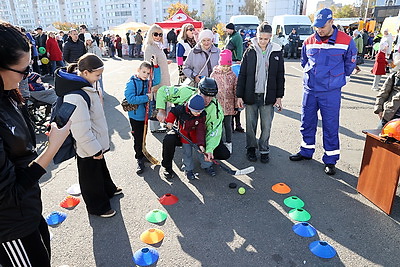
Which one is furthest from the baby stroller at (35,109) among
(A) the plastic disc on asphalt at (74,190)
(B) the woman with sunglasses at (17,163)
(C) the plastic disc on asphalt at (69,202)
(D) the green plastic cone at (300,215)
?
(D) the green plastic cone at (300,215)

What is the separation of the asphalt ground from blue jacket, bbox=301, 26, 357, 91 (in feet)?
4.21

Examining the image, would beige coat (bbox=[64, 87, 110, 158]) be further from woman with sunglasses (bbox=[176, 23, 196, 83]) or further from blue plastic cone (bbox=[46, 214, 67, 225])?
woman with sunglasses (bbox=[176, 23, 196, 83])

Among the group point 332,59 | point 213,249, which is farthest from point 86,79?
point 332,59

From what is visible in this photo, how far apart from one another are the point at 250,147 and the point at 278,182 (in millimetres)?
856

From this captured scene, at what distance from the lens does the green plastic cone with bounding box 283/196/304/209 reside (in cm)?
341

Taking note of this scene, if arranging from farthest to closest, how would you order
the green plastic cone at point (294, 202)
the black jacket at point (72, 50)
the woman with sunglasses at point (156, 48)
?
the black jacket at point (72, 50), the woman with sunglasses at point (156, 48), the green plastic cone at point (294, 202)

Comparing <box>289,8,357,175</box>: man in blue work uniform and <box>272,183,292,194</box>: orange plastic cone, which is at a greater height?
<box>289,8,357,175</box>: man in blue work uniform

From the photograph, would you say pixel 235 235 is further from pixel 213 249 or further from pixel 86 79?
pixel 86 79

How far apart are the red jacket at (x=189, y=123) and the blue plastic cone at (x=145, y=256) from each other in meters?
1.64

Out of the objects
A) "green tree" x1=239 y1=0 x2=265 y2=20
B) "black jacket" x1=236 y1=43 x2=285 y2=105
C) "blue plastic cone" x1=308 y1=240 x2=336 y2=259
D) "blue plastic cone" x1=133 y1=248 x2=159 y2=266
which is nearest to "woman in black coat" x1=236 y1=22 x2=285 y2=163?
"black jacket" x1=236 y1=43 x2=285 y2=105

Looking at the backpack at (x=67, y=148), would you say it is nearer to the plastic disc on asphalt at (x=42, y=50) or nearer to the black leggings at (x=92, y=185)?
the black leggings at (x=92, y=185)

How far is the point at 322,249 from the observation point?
8.82 feet

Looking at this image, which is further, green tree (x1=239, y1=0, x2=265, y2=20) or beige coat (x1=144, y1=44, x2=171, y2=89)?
green tree (x1=239, y1=0, x2=265, y2=20)

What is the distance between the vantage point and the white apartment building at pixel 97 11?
91.8m
